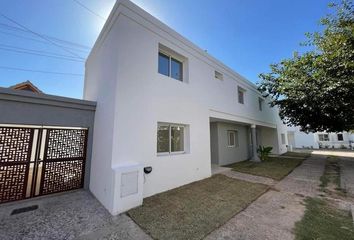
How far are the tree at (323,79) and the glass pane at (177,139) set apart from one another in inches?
336

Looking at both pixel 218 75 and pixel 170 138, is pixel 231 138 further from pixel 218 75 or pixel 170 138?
pixel 170 138

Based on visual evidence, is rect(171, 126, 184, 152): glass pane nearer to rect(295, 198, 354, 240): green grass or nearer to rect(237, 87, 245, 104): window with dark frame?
rect(295, 198, 354, 240): green grass

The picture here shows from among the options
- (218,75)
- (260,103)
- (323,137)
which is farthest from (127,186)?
(323,137)

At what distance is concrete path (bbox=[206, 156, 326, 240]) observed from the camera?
3.20 m

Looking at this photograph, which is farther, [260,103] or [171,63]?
[260,103]

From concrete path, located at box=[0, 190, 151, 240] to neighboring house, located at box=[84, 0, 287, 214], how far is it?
16.2 inches

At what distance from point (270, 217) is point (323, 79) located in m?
9.34

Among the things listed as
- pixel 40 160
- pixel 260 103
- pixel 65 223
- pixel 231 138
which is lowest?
pixel 65 223

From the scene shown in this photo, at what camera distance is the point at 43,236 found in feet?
10.3

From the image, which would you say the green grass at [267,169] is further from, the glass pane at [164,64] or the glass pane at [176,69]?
the glass pane at [164,64]

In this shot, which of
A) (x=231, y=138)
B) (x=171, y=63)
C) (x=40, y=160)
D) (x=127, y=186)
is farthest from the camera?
(x=231, y=138)

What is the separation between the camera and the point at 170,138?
20.4ft

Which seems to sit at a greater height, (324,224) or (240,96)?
(240,96)

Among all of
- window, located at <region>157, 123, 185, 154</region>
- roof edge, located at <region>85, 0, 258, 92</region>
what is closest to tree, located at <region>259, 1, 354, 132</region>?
roof edge, located at <region>85, 0, 258, 92</region>
